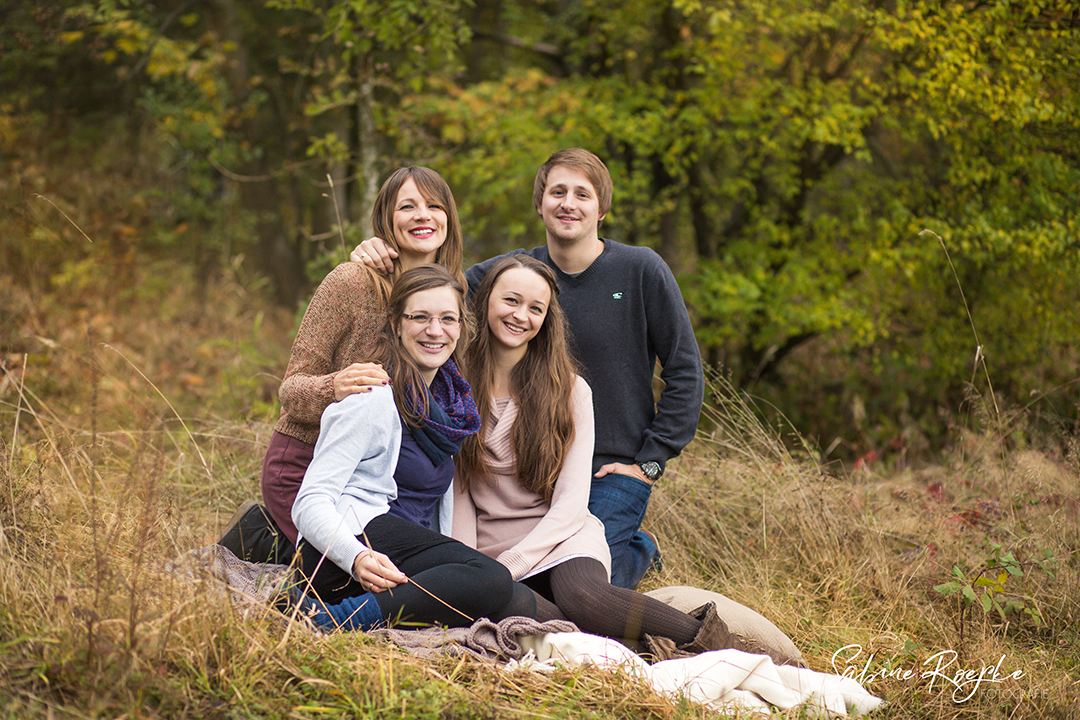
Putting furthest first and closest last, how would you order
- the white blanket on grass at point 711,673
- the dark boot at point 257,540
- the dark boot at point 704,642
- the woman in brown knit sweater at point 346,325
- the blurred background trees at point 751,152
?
the blurred background trees at point 751,152 < the dark boot at point 257,540 < the woman in brown knit sweater at point 346,325 < the dark boot at point 704,642 < the white blanket on grass at point 711,673

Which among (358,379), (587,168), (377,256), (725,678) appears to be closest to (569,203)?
(587,168)

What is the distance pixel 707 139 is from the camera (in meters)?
7.28

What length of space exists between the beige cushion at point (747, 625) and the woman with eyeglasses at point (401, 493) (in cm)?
60

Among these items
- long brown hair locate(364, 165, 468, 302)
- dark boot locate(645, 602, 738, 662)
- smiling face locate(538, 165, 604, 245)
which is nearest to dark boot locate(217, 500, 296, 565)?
long brown hair locate(364, 165, 468, 302)

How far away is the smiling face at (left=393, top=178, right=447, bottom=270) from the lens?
3.11 metres

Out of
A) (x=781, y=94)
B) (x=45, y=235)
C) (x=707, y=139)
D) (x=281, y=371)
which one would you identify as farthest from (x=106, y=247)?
(x=781, y=94)

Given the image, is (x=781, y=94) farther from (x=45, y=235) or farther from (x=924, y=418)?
(x=45, y=235)

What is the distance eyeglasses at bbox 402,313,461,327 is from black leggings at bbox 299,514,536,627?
0.66 meters

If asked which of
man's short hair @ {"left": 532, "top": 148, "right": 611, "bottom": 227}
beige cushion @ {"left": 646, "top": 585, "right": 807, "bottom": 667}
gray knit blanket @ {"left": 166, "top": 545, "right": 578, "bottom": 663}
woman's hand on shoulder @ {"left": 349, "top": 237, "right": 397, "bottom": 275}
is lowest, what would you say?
beige cushion @ {"left": 646, "top": 585, "right": 807, "bottom": 667}

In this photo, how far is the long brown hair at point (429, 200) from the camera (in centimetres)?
312

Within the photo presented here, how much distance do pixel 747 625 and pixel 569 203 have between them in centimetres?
173

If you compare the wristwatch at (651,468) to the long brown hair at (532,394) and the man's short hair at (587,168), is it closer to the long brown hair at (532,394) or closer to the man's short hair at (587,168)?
the long brown hair at (532,394)

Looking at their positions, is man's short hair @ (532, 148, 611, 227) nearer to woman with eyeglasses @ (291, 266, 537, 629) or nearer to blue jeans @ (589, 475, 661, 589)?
woman with eyeglasses @ (291, 266, 537, 629)

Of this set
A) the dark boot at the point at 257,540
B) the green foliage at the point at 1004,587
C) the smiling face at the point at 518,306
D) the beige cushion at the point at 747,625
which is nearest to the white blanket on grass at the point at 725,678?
the beige cushion at the point at 747,625
